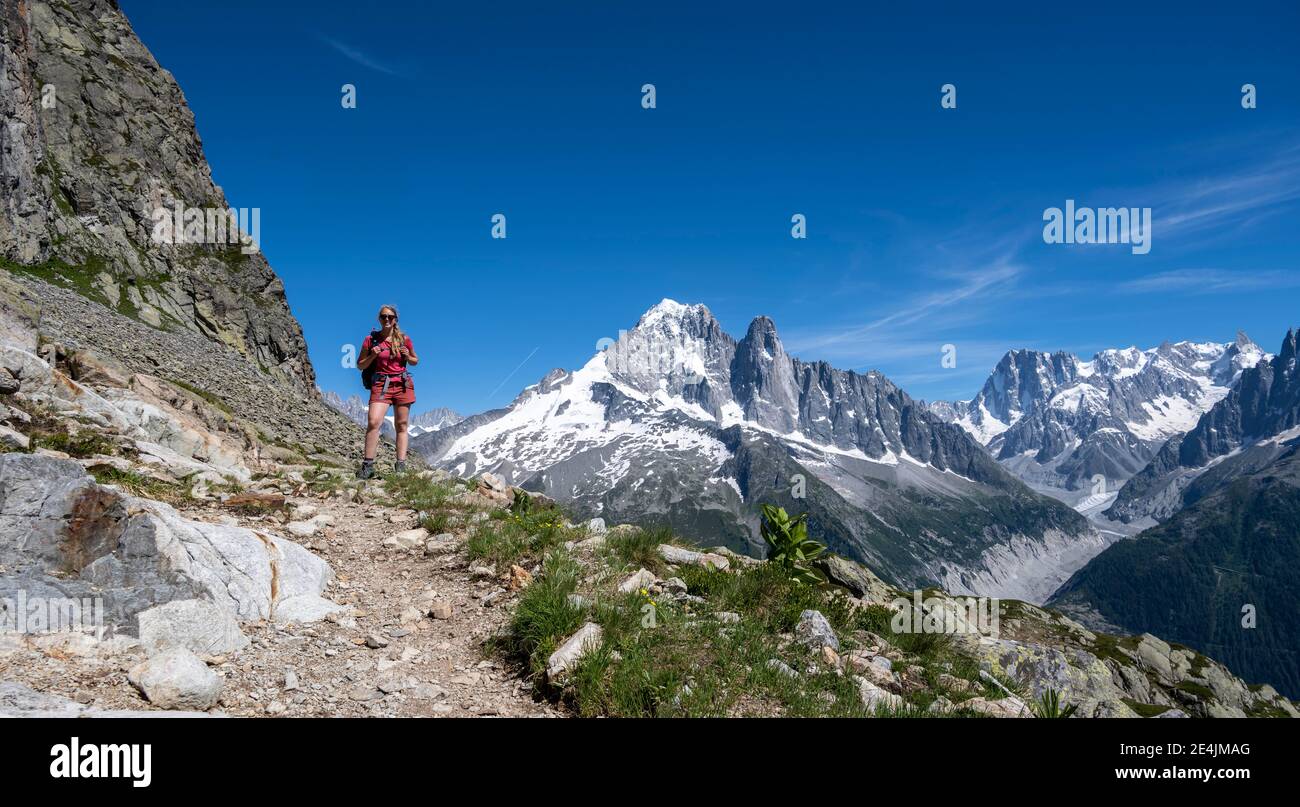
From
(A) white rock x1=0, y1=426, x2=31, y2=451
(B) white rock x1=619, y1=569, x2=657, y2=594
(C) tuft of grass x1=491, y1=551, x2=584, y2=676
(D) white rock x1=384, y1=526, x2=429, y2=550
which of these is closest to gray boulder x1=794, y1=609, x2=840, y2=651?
(B) white rock x1=619, y1=569, x2=657, y2=594

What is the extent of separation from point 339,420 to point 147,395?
3005 cm

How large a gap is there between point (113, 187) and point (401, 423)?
68.7 m

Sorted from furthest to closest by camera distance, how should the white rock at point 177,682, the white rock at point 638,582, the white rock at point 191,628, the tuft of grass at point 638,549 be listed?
1. the tuft of grass at point 638,549
2. the white rock at point 638,582
3. the white rock at point 191,628
4. the white rock at point 177,682

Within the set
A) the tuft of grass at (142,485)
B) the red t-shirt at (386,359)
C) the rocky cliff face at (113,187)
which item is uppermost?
the rocky cliff face at (113,187)

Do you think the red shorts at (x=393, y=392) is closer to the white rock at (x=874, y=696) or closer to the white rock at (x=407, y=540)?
the white rock at (x=407, y=540)

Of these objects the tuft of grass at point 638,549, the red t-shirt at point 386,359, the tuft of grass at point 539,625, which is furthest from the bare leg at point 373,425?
the tuft of grass at point 539,625

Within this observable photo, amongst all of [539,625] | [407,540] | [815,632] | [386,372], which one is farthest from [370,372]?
[815,632]

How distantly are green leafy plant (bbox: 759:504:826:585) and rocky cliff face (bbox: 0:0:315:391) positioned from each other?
55.6 metres

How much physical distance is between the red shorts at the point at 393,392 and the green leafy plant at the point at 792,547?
10.1 metres

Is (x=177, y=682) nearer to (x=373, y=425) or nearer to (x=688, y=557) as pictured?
(x=688, y=557)

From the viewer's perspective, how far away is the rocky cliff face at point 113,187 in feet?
160
